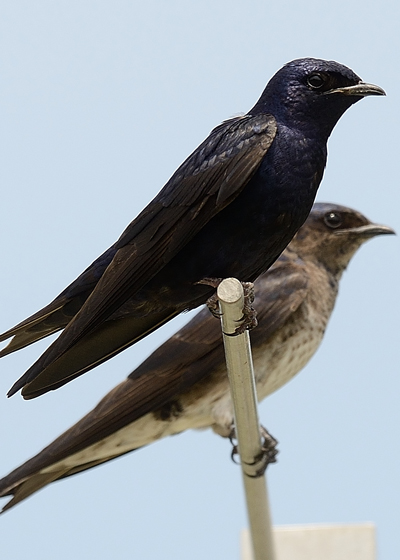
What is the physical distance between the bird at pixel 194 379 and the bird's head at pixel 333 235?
0.10 feet

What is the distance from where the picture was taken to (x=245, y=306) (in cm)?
209

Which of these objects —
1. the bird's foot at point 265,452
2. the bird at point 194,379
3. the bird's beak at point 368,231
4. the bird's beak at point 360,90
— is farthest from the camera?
the bird's beak at point 368,231

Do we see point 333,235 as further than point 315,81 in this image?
Yes

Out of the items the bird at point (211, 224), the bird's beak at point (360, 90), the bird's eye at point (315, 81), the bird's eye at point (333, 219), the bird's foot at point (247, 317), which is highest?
the bird's eye at point (333, 219)

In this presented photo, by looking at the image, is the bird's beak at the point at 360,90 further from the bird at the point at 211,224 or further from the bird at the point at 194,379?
the bird at the point at 194,379

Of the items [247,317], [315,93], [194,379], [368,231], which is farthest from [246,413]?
[368,231]

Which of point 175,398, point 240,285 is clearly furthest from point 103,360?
point 175,398

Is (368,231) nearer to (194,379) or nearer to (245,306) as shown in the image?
(194,379)

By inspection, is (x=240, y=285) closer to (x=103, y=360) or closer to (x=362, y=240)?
(x=103, y=360)

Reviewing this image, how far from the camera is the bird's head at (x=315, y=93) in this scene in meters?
2.31

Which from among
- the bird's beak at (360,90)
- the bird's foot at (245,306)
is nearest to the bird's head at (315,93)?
the bird's beak at (360,90)

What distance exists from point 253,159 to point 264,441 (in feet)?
4.00

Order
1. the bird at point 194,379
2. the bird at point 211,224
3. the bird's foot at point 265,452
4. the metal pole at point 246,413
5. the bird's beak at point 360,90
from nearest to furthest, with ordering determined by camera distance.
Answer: the metal pole at point 246,413
the bird at point 211,224
the bird's beak at point 360,90
the bird's foot at point 265,452
the bird at point 194,379

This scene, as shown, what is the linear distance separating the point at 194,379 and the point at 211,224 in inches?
45.5
